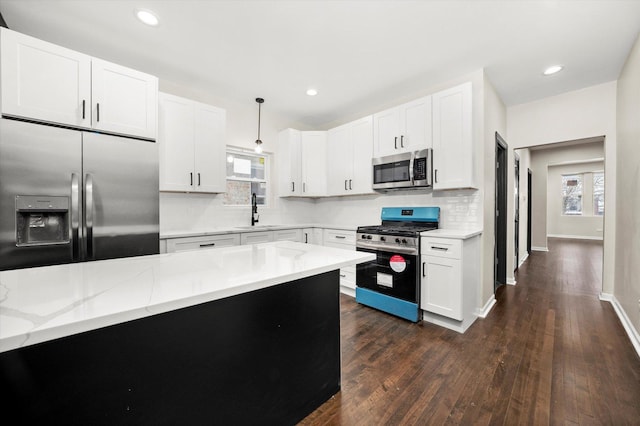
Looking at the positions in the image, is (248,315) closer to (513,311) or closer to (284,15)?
(284,15)

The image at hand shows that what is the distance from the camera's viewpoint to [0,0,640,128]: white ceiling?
6.63ft

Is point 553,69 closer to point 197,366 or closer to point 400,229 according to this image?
point 400,229

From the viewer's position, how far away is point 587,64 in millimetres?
2777

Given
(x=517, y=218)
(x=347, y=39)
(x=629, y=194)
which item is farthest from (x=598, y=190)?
(x=347, y=39)

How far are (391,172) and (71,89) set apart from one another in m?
3.22

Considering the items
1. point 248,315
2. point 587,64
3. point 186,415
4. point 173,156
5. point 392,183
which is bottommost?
point 186,415

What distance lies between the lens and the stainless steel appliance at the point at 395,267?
274cm

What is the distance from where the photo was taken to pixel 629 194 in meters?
2.55

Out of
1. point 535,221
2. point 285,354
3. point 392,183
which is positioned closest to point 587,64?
point 392,183

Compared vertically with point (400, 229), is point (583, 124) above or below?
above

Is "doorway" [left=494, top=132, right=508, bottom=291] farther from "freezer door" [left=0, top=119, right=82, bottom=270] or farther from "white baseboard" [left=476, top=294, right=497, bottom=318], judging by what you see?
"freezer door" [left=0, top=119, right=82, bottom=270]

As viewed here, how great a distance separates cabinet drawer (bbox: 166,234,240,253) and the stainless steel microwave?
6.54 feet

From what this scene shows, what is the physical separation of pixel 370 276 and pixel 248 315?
2.10 metres

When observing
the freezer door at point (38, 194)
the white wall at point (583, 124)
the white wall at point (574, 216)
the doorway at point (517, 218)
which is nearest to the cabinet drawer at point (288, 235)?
the freezer door at point (38, 194)
